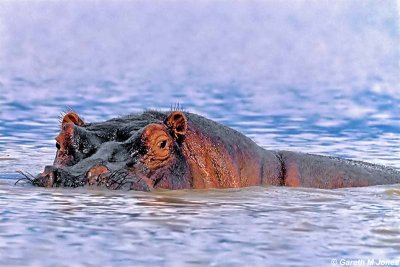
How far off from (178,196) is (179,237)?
1.81m

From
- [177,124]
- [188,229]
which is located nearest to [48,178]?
[177,124]

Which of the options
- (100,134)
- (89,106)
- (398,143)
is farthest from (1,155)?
(398,143)

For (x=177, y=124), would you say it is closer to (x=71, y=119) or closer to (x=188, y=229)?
(x=71, y=119)

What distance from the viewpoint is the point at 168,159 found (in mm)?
6359

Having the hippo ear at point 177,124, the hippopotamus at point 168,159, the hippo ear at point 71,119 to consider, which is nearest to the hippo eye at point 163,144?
the hippopotamus at point 168,159

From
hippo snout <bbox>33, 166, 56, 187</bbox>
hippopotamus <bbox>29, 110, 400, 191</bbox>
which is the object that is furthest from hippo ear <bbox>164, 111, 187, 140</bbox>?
hippo snout <bbox>33, 166, 56, 187</bbox>

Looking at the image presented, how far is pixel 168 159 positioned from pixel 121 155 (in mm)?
425

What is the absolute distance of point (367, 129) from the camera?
39.3 ft

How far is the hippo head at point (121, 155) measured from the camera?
18.9 feet

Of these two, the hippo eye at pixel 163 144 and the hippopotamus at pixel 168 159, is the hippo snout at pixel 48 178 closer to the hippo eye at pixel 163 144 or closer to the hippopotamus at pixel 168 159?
the hippopotamus at pixel 168 159

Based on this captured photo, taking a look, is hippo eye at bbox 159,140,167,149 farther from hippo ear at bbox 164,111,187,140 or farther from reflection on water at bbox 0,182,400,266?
reflection on water at bbox 0,182,400,266

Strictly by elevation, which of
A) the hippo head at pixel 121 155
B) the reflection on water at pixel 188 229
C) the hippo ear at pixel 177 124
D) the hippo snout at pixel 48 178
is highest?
the hippo ear at pixel 177 124

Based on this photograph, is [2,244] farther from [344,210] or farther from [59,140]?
[59,140]

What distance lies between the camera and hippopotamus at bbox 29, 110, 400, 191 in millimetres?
5875
